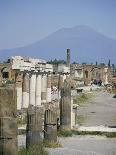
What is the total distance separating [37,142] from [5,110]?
5.45 m

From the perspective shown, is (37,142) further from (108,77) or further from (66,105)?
(108,77)

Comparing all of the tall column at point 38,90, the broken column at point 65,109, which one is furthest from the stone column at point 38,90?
the broken column at point 65,109

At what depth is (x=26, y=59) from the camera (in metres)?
26.9

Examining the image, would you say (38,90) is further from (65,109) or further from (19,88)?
(65,109)

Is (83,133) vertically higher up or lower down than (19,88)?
lower down

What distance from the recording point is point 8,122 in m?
10.4

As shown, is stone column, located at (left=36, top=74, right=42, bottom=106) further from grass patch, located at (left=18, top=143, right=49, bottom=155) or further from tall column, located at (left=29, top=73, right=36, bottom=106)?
grass patch, located at (left=18, top=143, right=49, bottom=155)

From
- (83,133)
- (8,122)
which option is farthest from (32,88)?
(8,122)

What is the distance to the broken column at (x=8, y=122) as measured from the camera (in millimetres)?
10227

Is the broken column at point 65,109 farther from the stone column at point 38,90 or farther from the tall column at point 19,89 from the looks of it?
the stone column at point 38,90

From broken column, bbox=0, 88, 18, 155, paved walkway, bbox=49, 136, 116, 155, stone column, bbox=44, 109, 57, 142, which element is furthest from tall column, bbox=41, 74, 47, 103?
broken column, bbox=0, 88, 18, 155

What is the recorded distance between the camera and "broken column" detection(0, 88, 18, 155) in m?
10.2

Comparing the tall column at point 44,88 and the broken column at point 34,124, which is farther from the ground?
the tall column at point 44,88

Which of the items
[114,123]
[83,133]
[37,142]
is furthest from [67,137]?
[114,123]
